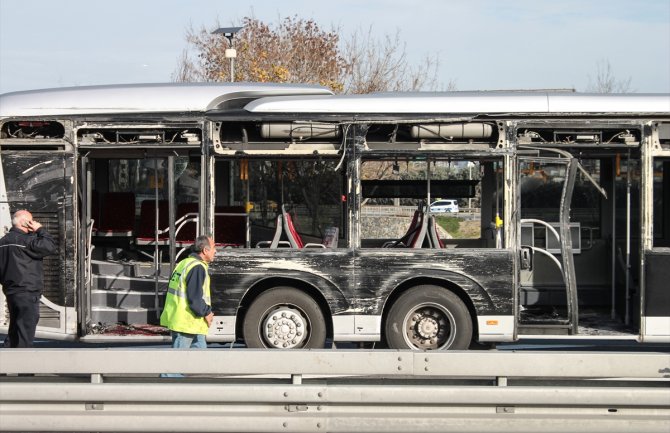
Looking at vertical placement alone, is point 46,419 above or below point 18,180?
below

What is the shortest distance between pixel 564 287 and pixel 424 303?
202 centimetres

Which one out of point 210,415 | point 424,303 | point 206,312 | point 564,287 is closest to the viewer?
point 210,415

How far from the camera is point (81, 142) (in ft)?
Result: 37.1

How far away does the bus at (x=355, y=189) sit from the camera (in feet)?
36.7

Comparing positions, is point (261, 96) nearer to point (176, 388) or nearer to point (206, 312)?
point (206, 312)

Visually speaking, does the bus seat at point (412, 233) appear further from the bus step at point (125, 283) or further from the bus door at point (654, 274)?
the bus step at point (125, 283)

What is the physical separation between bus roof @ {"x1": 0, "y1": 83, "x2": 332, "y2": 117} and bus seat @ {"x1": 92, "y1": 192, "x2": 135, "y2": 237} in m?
1.99

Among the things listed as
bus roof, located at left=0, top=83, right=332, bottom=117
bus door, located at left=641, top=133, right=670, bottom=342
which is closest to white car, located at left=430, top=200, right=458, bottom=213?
bus door, located at left=641, top=133, right=670, bottom=342

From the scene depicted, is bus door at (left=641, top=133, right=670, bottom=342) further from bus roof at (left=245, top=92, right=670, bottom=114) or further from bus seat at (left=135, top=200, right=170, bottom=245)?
bus seat at (left=135, top=200, right=170, bottom=245)

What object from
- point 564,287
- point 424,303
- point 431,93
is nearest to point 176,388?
point 424,303

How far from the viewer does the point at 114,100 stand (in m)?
11.3

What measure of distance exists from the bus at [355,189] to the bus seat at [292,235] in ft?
0.07

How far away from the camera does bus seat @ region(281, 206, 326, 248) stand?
11.5m

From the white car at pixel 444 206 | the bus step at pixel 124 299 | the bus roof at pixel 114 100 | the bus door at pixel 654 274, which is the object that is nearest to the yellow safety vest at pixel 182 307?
the bus roof at pixel 114 100
